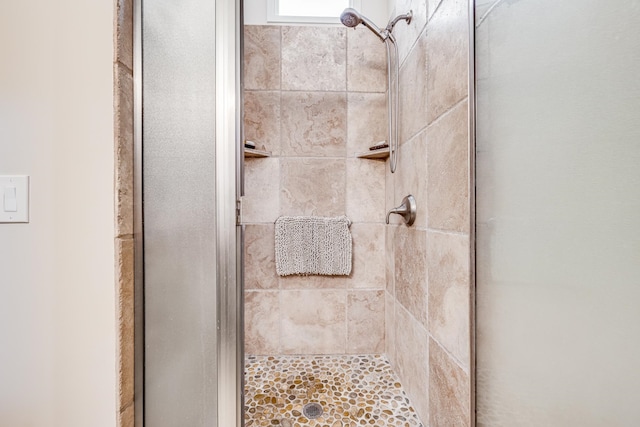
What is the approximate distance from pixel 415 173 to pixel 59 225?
1.12m

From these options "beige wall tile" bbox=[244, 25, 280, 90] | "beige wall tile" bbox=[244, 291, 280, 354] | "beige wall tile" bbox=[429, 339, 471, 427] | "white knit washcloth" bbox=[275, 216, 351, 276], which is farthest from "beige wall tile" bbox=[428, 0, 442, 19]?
"beige wall tile" bbox=[244, 291, 280, 354]

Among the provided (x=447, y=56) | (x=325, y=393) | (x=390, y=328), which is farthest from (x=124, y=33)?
(x=390, y=328)

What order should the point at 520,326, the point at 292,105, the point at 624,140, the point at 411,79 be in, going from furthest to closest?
1. the point at 292,105
2. the point at 411,79
3. the point at 520,326
4. the point at 624,140

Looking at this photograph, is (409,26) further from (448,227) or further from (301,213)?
(301,213)

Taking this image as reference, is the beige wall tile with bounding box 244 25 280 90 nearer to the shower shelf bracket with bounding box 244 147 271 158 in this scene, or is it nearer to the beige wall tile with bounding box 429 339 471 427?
the shower shelf bracket with bounding box 244 147 271 158

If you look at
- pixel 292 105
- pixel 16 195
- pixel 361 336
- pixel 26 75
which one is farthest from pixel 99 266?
pixel 361 336

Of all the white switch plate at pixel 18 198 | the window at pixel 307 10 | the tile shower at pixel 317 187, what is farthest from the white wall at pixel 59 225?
the window at pixel 307 10

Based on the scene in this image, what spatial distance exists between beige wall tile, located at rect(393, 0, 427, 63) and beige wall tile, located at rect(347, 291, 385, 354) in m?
1.23

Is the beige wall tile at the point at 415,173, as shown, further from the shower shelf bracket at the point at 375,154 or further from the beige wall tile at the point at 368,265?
the beige wall tile at the point at 368,265

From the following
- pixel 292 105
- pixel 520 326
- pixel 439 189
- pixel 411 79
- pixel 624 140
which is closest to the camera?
pixel 624 140

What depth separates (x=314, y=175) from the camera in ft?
5.24

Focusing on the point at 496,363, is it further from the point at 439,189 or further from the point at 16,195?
the point at 16,195

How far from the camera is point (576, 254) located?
43 centimetres

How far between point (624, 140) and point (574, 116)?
0.32 ft
